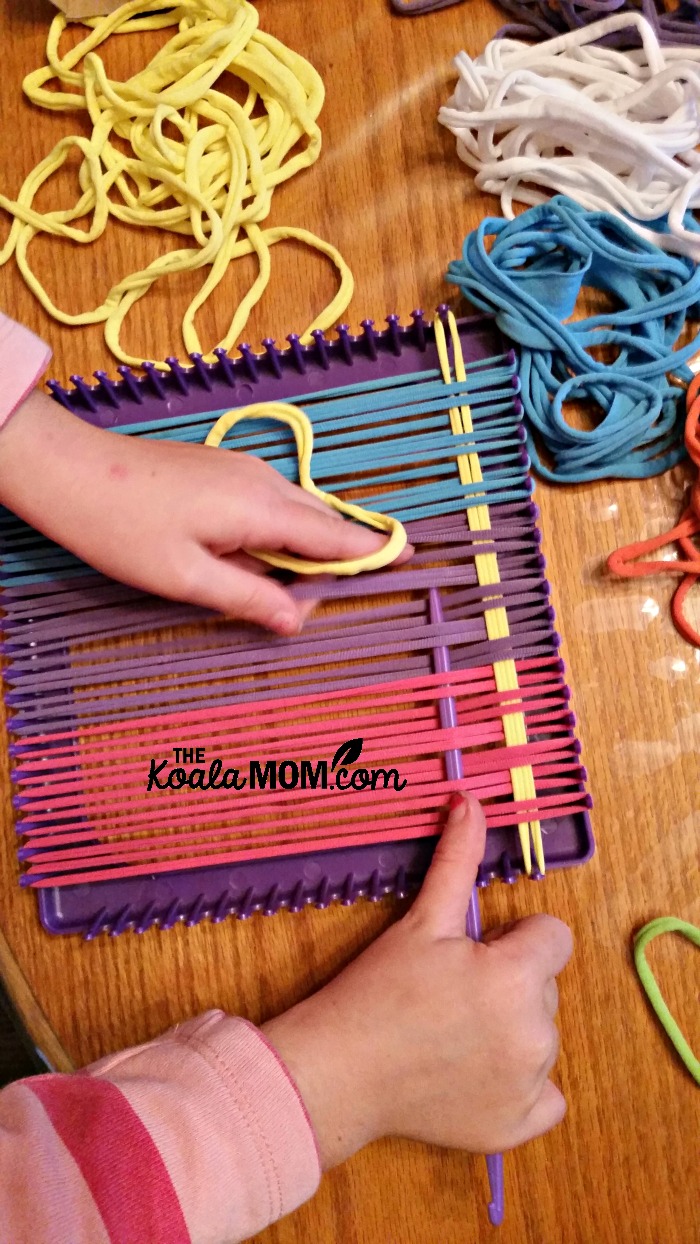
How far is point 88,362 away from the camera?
842 mm

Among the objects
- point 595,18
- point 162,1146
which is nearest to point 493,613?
point 162,1146

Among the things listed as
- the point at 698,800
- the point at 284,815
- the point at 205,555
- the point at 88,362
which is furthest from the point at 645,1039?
the point at 88,362

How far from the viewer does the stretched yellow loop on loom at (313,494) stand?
0.71 metres

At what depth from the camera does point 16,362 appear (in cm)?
66

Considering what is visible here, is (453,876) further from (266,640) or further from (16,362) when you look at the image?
(16,362)

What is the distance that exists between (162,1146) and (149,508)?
0.45m

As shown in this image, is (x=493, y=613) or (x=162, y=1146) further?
(x=493, y=613)

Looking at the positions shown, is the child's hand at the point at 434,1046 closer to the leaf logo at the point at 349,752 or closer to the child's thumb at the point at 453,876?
the child's thumb at the point at 453,876

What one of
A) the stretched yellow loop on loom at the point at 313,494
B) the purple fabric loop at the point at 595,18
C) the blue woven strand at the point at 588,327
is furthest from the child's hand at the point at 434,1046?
the purple fabric loop at the point at 595,18

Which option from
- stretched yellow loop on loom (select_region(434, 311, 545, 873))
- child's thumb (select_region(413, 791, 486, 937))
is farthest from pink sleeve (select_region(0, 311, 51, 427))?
child's thumb (select_region(413, 791, 486, 937))

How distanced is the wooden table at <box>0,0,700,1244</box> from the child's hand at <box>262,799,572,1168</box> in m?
0.06

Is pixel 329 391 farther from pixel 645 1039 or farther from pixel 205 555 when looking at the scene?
pixel 645 1039

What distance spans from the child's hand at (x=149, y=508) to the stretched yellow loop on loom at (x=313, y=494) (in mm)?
20

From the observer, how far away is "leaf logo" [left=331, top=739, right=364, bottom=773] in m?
0.75
